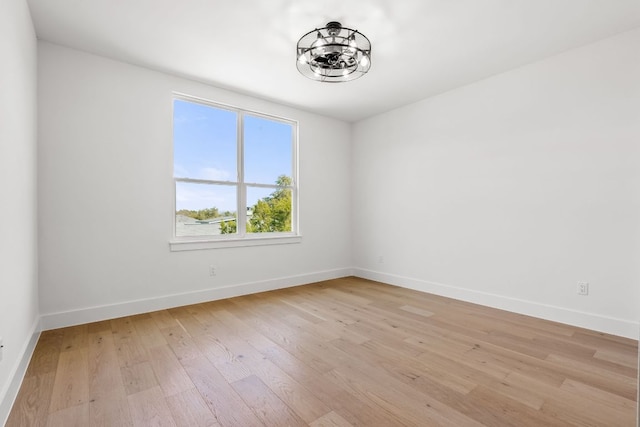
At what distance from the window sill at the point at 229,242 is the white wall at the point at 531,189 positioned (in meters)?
1.56

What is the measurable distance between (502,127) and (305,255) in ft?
9.96

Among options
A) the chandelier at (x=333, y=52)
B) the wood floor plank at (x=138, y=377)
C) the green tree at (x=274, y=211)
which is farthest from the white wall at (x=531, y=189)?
the wood floor plank at (x=138, y=377)

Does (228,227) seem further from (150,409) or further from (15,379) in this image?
(150,409)

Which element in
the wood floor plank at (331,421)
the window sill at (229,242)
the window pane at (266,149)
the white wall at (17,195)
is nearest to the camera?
the wood floor plank at (331,421)

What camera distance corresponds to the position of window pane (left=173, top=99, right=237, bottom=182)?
3588 mm

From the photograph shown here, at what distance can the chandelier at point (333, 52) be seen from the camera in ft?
8.34

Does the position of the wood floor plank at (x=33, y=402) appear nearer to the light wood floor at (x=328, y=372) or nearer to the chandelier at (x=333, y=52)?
the light wood floor at (x=328, y=372)

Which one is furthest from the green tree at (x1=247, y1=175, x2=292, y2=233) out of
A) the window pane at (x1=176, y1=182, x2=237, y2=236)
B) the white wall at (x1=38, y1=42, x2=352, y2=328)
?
the white wall at (x1=38, y1=42, x2=352, y2=328)

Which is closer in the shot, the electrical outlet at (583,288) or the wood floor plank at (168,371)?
the wood floor plank at (168,371)

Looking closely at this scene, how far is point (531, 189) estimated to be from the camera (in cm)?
316

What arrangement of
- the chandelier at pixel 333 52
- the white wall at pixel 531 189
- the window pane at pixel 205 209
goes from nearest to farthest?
1. the chandelier at pixel 333 52
2. the white wall at pixel 531 189
3. the window pane at pixel 205 209

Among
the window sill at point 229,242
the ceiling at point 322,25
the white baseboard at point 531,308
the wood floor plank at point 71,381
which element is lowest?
the wood floor plank at point 71,381

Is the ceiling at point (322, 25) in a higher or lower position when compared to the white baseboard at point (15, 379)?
higher

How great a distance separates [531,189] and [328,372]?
2.76 meters
